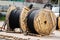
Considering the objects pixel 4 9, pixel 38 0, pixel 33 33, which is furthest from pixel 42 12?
pixel 38 0

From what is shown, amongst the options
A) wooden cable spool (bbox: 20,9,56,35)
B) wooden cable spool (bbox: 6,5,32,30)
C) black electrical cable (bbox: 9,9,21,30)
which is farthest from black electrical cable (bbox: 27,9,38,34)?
black electrical cable (bbox: 9,9,21,30)

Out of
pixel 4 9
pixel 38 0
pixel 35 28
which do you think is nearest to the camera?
pixel 35 28

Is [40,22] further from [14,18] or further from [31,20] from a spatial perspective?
[14,18]

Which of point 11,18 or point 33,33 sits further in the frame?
point 11,18

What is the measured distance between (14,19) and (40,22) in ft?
5.97

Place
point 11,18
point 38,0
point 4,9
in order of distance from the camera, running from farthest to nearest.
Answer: point 38,0 → point 4,9 → point 11,18

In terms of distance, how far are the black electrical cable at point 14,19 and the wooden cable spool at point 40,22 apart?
840 millimetres

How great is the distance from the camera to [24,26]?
1199 centimetres

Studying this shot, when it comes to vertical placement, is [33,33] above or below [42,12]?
below

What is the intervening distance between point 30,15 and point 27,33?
31.5 inches

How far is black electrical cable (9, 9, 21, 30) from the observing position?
1249 centimetres

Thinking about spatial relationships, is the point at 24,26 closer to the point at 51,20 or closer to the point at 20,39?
the point at 51,20

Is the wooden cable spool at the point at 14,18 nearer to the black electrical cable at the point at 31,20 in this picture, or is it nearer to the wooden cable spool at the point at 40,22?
the black electrical cable at the point at 31,20

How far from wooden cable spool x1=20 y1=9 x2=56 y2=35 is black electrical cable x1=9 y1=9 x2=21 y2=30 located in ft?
2.76
